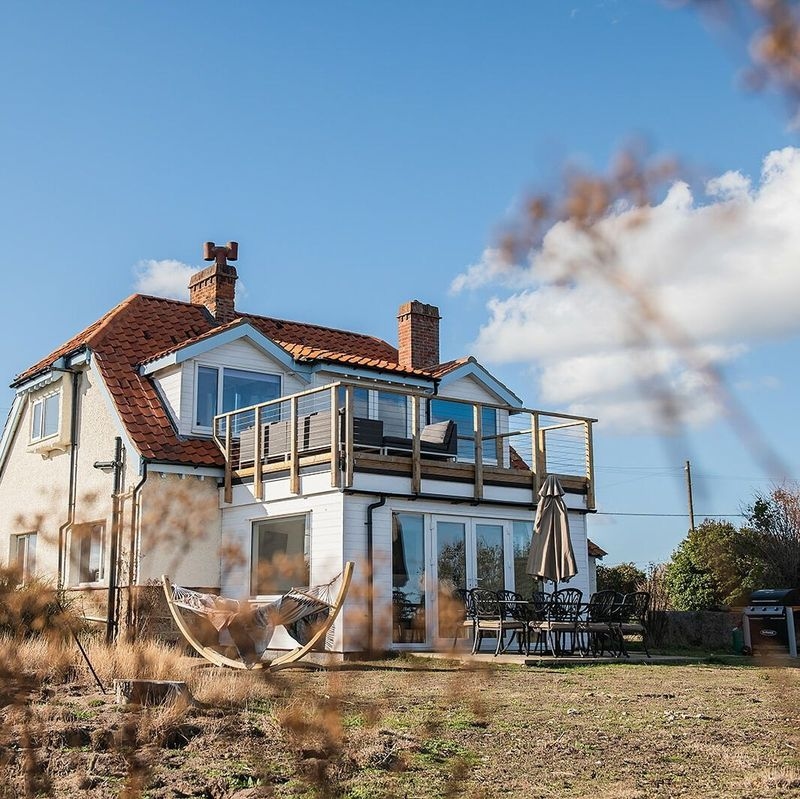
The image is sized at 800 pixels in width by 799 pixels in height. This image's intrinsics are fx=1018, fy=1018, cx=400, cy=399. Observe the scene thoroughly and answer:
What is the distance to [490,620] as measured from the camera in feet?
46.4

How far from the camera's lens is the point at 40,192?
28.1 feet

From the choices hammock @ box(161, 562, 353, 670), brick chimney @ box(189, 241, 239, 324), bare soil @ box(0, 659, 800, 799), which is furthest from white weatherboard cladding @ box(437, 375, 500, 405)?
bare soil @ box(0, 659, 800, 799)

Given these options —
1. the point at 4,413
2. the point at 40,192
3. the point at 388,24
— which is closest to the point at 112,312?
the point at 4,413

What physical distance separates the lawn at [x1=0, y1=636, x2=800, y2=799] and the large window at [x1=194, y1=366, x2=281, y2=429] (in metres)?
9.47

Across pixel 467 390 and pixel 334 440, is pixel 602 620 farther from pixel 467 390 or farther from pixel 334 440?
pixel 467 390

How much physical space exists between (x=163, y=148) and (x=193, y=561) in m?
11.6

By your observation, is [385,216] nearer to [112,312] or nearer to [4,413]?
[112,312]

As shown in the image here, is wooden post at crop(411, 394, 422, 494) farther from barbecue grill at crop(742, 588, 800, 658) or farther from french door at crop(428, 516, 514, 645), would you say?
barbecue grill at crop(742, 588, 800, 658)

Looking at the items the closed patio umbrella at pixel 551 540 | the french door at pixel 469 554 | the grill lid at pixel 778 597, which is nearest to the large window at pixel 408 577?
the french door at pixel 469 554

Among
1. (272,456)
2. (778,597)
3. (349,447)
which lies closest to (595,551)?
(778,597)

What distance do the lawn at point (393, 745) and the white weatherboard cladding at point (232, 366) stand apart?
9.11 metres

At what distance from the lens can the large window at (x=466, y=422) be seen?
66.4 feet

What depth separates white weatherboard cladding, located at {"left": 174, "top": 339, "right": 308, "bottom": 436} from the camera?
17.8 metres

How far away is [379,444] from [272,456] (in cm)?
175
